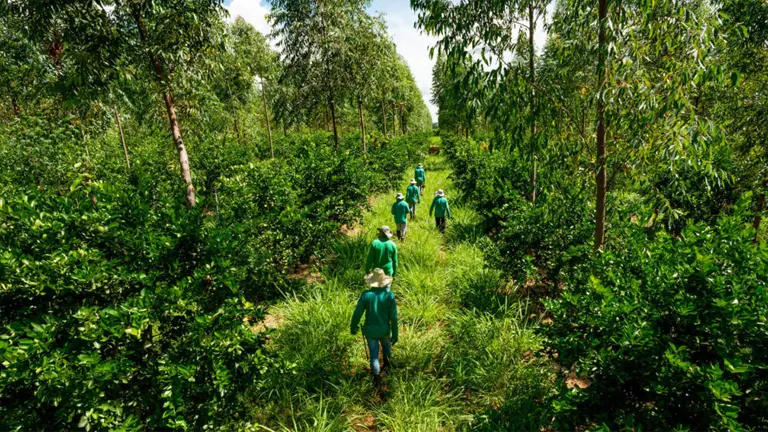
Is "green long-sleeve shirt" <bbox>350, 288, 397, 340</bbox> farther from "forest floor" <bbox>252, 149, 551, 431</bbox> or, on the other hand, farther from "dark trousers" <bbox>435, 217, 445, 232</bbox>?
"dark trousers" <bbox>435, 217, 445, 232</bbox>

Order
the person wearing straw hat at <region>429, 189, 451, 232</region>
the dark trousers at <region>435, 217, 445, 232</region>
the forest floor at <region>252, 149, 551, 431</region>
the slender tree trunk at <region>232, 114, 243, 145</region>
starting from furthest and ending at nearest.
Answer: the slender tree trunk at <region>232, 114, 243, 145</region>
the dark trousers at <region>435, 217, 445, 232</region>
the person wearing straw hat at <region>429, 189, 451, 232</region>
the forest floor at <region>252, 149, 551, 431</region>

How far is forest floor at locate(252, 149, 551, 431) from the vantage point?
12.5 ft

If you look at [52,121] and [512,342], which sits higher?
[52,121]

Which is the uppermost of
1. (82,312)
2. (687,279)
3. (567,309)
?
(82,312)

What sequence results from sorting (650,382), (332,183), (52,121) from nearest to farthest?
(650,382)
(332,183)
(52,121)

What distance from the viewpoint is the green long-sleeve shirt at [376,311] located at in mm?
4082

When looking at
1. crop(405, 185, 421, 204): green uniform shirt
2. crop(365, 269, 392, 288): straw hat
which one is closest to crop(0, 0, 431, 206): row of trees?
crop(365, 269, 392, 288): straw hat

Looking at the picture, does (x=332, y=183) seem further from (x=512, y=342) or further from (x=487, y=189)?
(x=512, y=342)

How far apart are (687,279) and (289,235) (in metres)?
5.76

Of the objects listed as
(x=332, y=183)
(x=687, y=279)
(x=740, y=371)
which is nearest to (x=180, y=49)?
(x=332, y=183)

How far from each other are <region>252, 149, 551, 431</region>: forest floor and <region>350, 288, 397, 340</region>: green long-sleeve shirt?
73 cm

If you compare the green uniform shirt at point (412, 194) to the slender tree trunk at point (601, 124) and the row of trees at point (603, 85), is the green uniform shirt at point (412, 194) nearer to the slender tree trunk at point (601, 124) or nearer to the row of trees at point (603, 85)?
the row of trees at point (603, 85)

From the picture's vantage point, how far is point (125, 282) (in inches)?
120

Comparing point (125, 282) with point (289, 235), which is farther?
point (289, 235)
